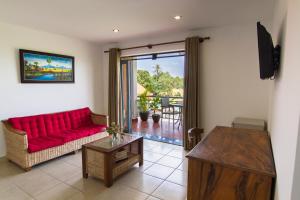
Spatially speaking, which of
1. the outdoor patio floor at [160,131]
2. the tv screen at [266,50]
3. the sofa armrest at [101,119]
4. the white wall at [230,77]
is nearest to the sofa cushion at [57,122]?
the sofa armrest at [101,119]

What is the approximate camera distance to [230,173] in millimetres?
1246

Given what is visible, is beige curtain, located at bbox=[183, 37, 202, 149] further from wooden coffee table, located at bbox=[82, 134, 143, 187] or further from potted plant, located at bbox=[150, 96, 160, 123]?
potted plant, located at bbox=[150, 96, 160, 123]

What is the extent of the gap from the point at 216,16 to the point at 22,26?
344 centimetres

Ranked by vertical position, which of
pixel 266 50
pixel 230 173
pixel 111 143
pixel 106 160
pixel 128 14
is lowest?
pixel 106 160

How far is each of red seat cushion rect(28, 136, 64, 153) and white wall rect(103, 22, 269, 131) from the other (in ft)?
9.14

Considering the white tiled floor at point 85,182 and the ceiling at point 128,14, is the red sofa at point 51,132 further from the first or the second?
the ceiling at point 128,14

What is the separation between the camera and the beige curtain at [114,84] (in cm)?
456

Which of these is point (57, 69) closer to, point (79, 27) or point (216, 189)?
point (79, 27)

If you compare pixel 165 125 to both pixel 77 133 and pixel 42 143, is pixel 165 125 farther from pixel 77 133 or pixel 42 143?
pixel 42 143

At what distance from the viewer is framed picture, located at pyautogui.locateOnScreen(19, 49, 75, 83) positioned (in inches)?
133

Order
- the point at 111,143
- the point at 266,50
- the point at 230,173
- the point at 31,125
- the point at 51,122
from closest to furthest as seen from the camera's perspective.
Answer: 1. the point at 230,173
2. the point at 266,50
3. the point at 111,143
4. the point at 31,125
5. the point at 51,122

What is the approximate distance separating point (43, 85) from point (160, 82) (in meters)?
4.47

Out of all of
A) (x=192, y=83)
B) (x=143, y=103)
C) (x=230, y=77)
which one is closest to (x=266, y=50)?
(x=230, y=77)

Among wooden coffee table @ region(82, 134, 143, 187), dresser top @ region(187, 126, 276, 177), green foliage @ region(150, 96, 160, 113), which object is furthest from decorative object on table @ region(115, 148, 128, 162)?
green foliage @ region(150, 96, 160, 113)
